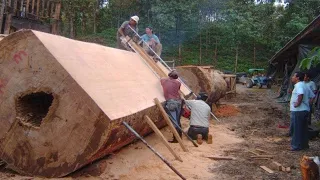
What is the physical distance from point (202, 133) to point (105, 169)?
10.0 feet

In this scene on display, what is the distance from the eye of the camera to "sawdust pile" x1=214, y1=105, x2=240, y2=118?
11.5 meters

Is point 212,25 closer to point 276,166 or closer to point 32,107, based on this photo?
point 276,166

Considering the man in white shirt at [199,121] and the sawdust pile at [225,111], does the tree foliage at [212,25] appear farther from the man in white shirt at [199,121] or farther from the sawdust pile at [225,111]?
the man in white shirt at [199,121]

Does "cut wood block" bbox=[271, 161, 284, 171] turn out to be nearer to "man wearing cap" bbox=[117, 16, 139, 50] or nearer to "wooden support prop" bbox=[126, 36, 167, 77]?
"wooden support prop" bbox=[126, 36, 167, 77]

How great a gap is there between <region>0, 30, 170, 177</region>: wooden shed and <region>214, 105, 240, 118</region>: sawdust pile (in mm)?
7189

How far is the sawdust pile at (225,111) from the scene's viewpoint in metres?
11.5

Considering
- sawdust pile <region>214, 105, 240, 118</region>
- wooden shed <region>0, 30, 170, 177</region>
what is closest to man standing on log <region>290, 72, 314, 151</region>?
wooden shed <region>0, 30, 170, 177</region>

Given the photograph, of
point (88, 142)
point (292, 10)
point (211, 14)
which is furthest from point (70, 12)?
point (88, 142)

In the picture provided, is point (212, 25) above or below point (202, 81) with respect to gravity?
above

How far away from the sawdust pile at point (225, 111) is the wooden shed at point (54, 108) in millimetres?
7189

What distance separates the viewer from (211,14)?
29234mm

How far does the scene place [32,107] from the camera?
179 inches

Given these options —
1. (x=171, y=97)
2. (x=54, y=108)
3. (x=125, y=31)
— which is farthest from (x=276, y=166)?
(x=125, y=31)

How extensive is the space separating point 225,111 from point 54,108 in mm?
8747
